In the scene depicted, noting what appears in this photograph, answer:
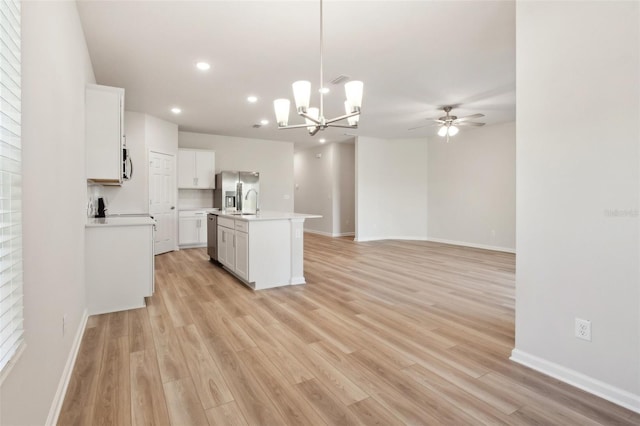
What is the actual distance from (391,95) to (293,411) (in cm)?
437

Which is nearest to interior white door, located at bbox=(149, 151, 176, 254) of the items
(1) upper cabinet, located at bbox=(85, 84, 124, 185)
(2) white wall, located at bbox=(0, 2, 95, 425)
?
(1) upper cabinet, located at bbox=(85, 84, 124, 185)

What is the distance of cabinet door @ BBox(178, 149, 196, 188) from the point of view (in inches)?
278

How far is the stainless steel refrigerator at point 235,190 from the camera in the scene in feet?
23.5

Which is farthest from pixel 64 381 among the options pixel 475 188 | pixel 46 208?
pixel 475 188

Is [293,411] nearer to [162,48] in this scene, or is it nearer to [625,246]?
[625,246]

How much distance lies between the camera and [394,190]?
8.59 meters

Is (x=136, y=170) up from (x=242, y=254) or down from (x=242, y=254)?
up

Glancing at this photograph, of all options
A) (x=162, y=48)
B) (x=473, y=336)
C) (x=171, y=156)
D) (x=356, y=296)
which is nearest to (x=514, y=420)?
(x=473, y=336)

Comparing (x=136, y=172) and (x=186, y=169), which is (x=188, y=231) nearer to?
(x=186, y=169)

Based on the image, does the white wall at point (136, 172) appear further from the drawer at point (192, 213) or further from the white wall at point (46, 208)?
the white wall at point (46, 208)

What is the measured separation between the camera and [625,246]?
177 cm

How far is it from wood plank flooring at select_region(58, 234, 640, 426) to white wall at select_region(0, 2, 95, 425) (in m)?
0.42

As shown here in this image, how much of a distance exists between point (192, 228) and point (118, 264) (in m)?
4.00

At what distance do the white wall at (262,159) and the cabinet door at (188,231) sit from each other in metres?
1.50
